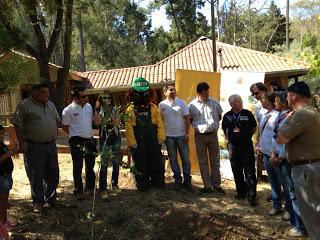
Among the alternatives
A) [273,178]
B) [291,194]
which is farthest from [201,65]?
[291,194]

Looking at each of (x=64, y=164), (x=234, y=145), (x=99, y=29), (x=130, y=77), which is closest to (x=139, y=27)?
(x=99, y=29)

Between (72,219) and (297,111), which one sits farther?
(72,219)

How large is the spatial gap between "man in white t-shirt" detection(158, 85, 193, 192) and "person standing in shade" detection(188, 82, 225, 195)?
18 centimetres

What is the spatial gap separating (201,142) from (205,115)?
1.48ft

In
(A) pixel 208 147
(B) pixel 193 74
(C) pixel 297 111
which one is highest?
(B) pixel 193 74

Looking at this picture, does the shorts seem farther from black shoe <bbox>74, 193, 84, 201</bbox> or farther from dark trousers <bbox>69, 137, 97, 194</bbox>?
black shoe <bbox>74, 193, 84, 201</bbox>

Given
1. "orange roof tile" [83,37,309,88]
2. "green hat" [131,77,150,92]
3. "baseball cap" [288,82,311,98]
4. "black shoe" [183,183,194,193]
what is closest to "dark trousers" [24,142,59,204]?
"green hat" [131,77,150,92]

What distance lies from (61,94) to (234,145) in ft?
32.5

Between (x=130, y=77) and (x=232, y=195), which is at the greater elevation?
(x=130, y=77)

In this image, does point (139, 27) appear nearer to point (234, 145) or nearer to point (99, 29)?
point (99, 29)

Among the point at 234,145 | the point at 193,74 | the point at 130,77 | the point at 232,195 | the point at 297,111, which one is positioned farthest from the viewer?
the point at 130,77

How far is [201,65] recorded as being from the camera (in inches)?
955

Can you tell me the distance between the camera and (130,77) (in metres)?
25.3

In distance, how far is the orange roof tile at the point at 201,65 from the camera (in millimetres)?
21672
